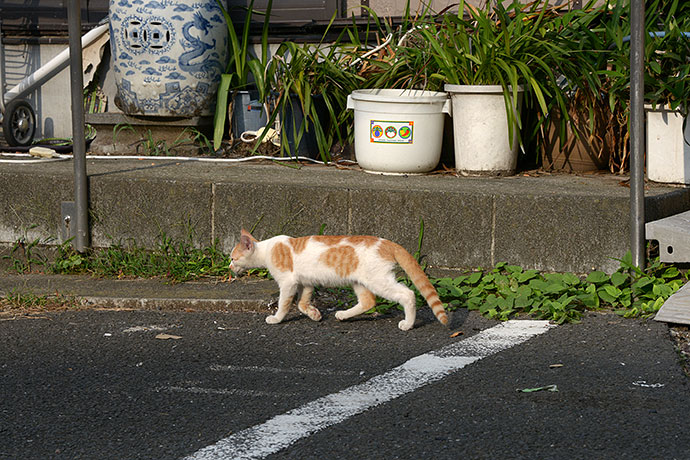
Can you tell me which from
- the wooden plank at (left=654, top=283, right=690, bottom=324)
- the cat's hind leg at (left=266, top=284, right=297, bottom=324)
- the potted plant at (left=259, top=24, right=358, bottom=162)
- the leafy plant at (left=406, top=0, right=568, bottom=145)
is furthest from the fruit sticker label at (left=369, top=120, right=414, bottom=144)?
the wooden plank at (left=654, top=283, right=690, bottom=324)

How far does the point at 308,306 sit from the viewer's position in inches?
170

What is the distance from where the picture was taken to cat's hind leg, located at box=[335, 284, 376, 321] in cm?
422

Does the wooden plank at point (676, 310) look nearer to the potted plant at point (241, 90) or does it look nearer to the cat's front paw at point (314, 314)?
the cat's front paw at point (314, 314)

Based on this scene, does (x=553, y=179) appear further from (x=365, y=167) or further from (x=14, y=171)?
(x=14, y=171)

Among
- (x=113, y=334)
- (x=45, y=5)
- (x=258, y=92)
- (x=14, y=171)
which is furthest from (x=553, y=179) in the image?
(x=45, y=5)

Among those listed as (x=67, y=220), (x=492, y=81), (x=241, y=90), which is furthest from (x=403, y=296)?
(x=241, y=90)

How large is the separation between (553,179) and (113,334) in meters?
2.92

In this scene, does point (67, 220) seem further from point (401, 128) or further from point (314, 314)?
point (401, 128)

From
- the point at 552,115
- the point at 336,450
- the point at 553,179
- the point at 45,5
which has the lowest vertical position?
the point at 336,450

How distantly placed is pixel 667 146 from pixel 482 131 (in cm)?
109

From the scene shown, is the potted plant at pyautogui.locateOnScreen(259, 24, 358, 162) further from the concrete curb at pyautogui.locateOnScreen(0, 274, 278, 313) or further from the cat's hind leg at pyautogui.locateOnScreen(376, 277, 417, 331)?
the cat's hind leg at pyautogui.locateOnScreen(376, 277, 417, 331)

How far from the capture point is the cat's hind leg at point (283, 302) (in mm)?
4227

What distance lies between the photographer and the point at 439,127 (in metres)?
5.88

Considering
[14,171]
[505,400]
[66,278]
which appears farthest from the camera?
[14,171]
